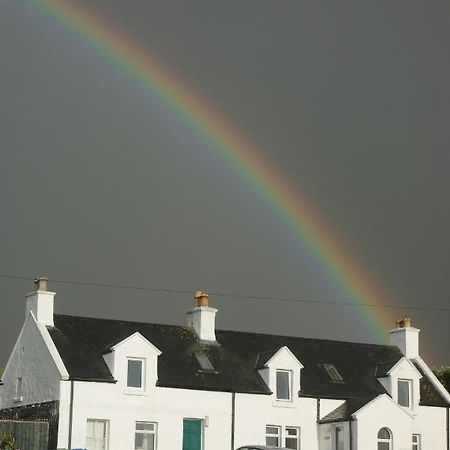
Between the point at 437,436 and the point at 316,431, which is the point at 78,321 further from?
the point at 437,436

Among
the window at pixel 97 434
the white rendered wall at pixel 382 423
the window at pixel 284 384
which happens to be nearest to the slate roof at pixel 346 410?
the white rendered wall at pixel 382 423

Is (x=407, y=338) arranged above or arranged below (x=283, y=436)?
above

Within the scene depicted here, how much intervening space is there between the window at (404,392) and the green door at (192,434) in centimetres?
1282

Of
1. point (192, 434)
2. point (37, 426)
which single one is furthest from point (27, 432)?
point (192, 434)

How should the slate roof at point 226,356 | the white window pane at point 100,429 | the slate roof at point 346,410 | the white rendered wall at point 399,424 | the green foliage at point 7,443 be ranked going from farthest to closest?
the slate roof at point 346,410
the white rendered wall at point 399,424
the slate roof at point 226,356
the white window pane at point 100,429
the green foliage at point 7,443

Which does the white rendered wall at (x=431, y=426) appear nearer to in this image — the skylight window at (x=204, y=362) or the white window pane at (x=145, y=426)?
the skylight window at (x=204, y=362)

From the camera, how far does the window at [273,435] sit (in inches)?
2347

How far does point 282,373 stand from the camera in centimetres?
6109

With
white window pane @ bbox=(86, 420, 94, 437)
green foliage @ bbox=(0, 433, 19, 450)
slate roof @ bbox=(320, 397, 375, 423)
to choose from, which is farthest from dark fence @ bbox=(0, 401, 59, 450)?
slate roof @ bbox=(320, 397, 375, 423)

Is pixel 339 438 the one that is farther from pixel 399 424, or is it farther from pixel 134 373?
pixel 134 373

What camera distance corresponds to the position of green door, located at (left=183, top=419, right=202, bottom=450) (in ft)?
188

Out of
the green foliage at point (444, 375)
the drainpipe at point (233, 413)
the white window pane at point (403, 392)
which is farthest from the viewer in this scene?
the green foliage at point (444, 375)

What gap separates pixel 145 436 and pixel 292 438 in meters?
8.48

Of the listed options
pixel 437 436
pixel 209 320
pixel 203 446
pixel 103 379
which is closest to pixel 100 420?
pixel 103 379
